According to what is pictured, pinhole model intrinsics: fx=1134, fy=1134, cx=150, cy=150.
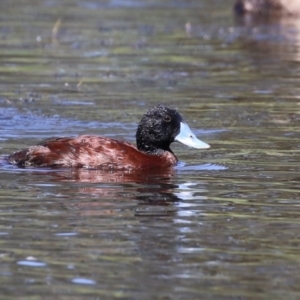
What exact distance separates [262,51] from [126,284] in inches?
614

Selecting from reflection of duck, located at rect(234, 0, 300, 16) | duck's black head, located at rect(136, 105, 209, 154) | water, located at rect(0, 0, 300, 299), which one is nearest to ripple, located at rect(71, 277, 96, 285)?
water, located at rect(0, 0, 300, 299)

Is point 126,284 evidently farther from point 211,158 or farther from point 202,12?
point 202,12

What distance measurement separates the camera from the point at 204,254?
7.83 metres

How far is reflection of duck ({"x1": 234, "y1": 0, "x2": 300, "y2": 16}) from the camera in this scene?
29656 millimetres

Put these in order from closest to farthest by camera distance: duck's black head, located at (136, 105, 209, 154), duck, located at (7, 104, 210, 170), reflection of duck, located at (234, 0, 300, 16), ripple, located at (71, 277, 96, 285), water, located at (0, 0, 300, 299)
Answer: ripple, located at (71, 277, 96, 285) → water, located at (0, 0, 300, 299) → duck, located at (7, 104, 210, 170) → duck's black head, located at (136, 105, 209, 154) → reflection of duck, located at (234, 0, 300, 16)

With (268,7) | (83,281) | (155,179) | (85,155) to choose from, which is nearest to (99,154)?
(85,155)

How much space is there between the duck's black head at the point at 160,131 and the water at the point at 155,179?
1.06 ft

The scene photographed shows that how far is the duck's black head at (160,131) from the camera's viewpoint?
1163 centimetres

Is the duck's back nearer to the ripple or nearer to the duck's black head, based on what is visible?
the duck's black head

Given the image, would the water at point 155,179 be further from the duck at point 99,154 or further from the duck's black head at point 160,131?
the duck's black head at point 160,131

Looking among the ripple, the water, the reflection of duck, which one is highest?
the reflection of duck

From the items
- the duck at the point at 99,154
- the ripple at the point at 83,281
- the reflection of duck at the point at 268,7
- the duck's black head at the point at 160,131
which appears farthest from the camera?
the reflection of duck at the point at 268,7

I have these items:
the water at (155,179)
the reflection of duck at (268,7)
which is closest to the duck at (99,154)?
the water at (155,179)

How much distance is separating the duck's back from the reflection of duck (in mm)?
18686
